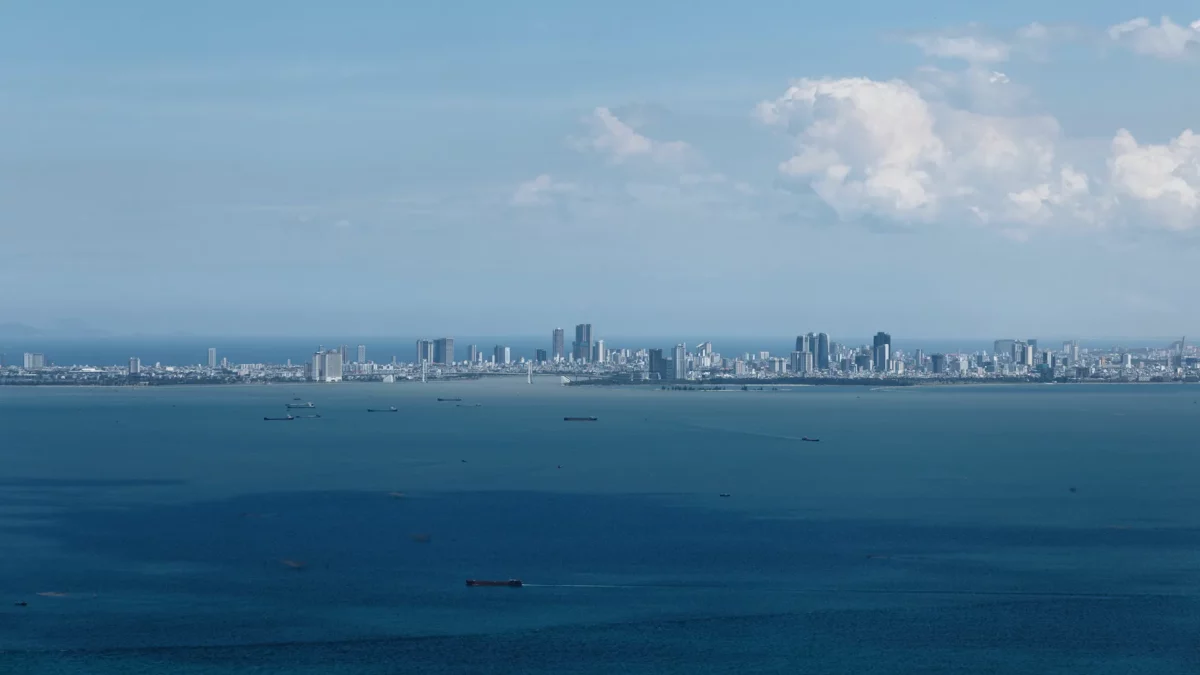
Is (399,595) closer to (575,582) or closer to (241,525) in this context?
(575,582)

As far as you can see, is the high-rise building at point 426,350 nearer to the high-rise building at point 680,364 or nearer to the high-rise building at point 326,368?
the high-rise building at point 326,368

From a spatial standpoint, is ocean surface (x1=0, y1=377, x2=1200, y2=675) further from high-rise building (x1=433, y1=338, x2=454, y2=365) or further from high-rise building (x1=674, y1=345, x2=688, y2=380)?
high-rise building (x1=433, y1=338, x2=454, y2=365)

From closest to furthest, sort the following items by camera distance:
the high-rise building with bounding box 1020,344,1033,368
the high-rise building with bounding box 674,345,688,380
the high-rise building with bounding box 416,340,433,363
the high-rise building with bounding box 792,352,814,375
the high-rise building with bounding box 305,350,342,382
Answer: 1. the high-rise building with bounding box 305,350,342,382
2. the high-rise building with bounding box 674,345,688,380
3. the high-rise building with bounding box 792,352,814,375
4. the high-rise building with bounding box 1020,344,1033,368
5. the high-rise building with bounding box 416,340,433,363

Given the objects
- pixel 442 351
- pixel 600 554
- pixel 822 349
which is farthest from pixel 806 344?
pixel 600 554

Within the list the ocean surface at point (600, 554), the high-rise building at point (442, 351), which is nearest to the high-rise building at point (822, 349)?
the high-rise building at point (442, 351)

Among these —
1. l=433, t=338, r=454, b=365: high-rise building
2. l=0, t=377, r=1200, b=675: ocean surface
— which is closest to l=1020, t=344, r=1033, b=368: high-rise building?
l=433, t=338, r=454, b=365: high-rise building

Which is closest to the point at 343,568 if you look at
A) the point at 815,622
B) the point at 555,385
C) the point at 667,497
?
the point at 815,622
